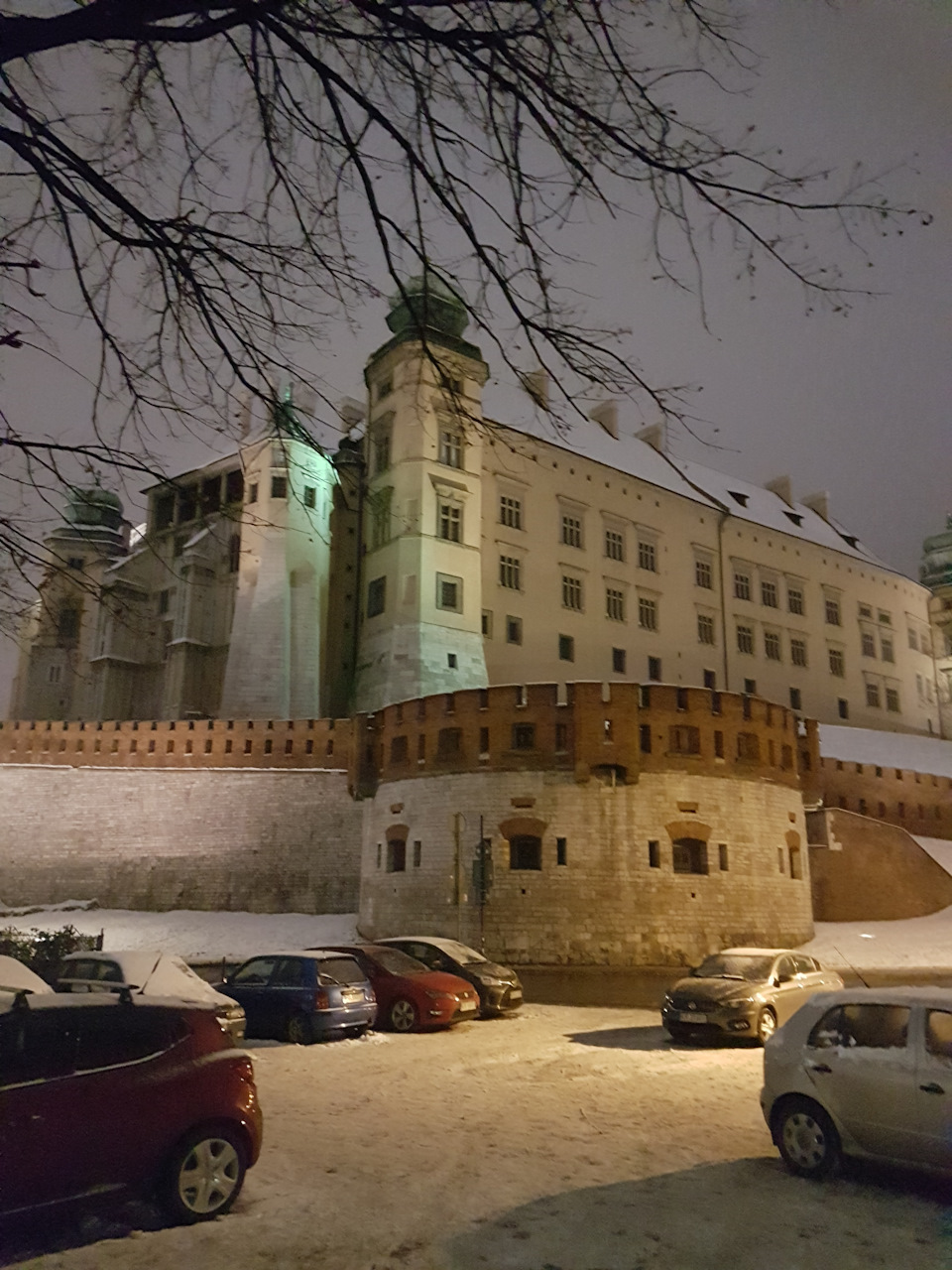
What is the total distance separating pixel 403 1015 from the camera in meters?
15.2

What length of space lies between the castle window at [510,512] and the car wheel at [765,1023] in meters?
31.3

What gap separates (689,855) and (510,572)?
1984 centimetres

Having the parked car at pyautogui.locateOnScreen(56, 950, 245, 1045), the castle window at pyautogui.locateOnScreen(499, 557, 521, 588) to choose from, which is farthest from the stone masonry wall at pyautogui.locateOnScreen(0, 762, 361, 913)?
the parked car at pyautogui.locateOnScreen(56, 950, 245, 1045)

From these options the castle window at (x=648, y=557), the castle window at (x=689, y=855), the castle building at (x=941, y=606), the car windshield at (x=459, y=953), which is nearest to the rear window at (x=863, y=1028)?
the car windshield at (x=459, y=953)

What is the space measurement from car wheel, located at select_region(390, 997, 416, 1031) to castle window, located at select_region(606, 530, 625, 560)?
1354 inches

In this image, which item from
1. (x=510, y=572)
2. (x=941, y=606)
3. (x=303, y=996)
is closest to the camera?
(x=303, y=996)

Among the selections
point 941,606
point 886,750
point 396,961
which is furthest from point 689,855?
point 941,606

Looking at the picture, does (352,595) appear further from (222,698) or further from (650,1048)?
(650,1048)

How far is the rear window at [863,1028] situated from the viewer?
6695mm

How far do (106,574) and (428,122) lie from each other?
1792 inches

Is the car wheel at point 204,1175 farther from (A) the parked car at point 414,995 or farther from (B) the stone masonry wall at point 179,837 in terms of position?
(B) the stone masonry wall at point 179,837

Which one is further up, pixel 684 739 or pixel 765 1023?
pixel 684 739

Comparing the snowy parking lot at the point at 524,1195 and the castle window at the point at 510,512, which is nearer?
the snowy parking lot at the point at 524,1195

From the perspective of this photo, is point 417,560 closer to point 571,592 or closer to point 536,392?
point 571,592
